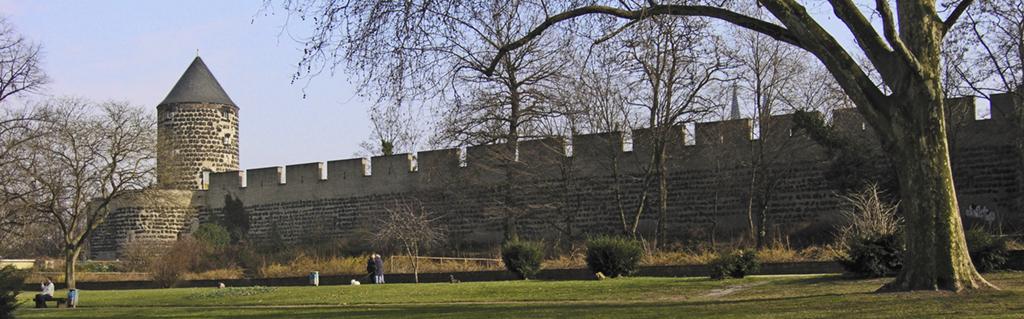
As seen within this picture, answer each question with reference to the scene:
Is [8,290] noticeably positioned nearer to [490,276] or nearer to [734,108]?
[490,276]

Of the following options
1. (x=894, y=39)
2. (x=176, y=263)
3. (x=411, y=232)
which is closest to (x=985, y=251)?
(x=894, y=39)

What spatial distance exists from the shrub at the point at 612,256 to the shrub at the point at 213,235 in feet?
69.3

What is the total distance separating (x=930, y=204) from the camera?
38.4ft

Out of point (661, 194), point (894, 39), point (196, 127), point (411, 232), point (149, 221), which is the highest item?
point (196, 127)

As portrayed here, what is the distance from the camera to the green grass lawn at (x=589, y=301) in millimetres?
10930

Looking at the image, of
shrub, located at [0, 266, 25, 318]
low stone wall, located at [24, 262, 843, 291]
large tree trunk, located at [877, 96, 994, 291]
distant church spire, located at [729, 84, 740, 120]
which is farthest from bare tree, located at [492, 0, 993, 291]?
distant church spire, located at [729, 84, 740, 120]

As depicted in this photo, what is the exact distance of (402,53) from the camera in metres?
13.4

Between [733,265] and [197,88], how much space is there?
96.7 ft

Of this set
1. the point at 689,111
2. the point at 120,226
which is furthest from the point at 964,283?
the point at 120,226

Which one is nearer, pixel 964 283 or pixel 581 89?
pixel 964 283

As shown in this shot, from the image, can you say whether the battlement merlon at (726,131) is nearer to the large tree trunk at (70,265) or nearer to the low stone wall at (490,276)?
the low stone wall at (490,276)

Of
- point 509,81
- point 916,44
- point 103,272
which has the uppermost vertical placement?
point 509,81

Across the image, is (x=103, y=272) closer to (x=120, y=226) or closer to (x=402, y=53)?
(x=120, y=226)

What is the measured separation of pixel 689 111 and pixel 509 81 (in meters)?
4.44
